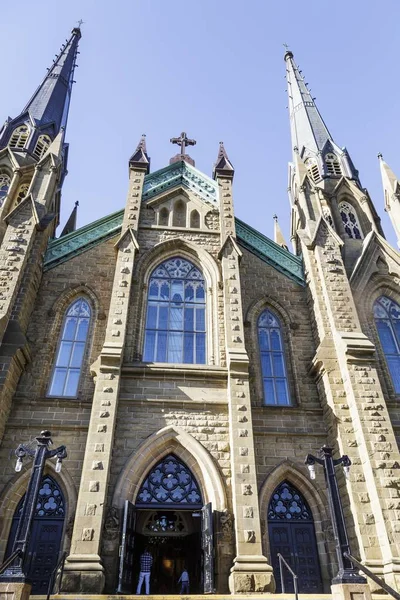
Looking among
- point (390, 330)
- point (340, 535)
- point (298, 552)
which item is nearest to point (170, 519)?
point (298, 552)

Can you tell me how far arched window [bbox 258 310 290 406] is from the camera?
521 inches

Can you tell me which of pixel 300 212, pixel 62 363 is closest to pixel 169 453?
pixel 62 363

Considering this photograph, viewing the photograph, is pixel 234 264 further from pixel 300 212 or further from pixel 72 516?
pixel 72 516

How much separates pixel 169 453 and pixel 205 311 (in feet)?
16.0

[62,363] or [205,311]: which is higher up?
[205,311]

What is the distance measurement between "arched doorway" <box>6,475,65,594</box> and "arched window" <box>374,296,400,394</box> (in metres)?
10.1

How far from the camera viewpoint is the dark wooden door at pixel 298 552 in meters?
10.4

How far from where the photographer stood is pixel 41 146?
67.6 feet

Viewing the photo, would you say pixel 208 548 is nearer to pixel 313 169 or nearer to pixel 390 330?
pixel 390 330

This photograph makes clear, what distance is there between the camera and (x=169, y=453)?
1120 centimetres

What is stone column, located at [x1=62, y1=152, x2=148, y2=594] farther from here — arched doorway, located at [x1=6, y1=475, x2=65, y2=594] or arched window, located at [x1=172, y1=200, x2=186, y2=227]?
arched window, located at [x1=172, y1=200, x2=186, y2=227]

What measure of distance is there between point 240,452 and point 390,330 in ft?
24.2

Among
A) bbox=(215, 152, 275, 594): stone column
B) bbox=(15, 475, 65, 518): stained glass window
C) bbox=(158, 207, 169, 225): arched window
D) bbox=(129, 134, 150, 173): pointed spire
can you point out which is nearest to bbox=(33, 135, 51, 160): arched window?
bbox=(129, 134, 150, 173): pointed spire

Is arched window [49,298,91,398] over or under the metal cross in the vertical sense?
under
